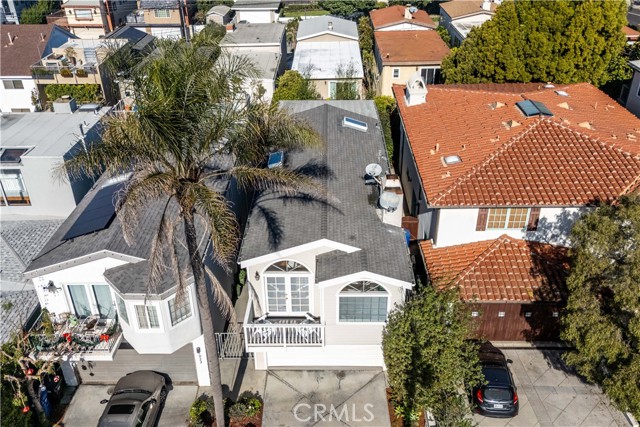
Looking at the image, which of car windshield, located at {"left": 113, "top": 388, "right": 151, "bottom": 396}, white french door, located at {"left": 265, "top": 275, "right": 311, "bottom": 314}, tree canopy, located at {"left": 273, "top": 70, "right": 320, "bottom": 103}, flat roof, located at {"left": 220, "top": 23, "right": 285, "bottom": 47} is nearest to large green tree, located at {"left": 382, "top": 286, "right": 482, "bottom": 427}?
white french door, located at {"left": 265, "top": 275, "right": 311, "bottom": 314}

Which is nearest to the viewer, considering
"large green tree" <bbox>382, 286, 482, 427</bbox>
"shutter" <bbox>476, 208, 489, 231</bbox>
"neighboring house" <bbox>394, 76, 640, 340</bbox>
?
"large green tree" <bbox>382, 286, 482, 427</bbox>

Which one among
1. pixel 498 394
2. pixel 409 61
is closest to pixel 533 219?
pixel 498 394

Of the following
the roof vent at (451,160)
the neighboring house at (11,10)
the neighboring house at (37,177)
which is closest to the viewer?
the roof vent at (451,160)

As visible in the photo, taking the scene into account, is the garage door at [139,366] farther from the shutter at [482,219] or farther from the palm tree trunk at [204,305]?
the shutter at [482,219]

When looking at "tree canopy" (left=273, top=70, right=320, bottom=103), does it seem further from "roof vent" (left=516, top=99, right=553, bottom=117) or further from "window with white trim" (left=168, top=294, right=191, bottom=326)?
"window with white trim" (left=168, top=294, right=191, bottom=326)

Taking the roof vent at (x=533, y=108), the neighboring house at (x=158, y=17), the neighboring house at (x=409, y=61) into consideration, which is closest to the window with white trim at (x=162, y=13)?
the neighboring house at (x=158, y=17)

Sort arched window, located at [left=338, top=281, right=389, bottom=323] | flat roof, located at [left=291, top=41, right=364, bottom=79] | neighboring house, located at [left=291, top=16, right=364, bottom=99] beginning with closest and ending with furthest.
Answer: arched window, located at [left=338, top=281, right=389, bottom=323], neighboring house, located at [left=291, top=16, right=364, bottom=99], flat roof, located at [left=291, top=41, right=364, bottom=79]

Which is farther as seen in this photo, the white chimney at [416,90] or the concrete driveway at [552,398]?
the white chimney at [416,90]

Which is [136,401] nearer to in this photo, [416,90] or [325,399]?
[325,399]
